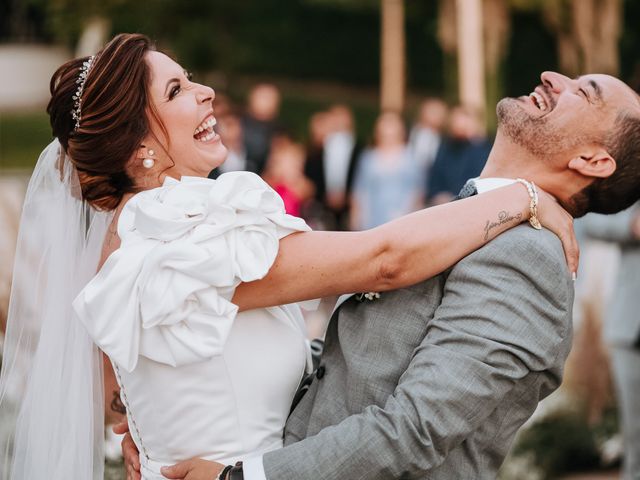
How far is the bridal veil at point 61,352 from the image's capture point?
131 inches

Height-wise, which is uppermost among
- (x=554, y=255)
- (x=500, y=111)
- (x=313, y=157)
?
(x=500, y=111)

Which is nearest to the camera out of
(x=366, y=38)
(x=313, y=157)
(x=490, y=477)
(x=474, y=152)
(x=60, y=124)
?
(x=490, y=477)

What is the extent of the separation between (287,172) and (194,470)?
Result: 333 inches

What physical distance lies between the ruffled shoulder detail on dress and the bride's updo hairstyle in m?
0.31

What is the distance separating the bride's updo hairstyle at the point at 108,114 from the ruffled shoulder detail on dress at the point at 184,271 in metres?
0.31

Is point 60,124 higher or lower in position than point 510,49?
higher

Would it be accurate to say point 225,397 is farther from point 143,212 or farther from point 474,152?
point 474,152

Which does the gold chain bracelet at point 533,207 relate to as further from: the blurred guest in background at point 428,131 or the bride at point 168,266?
the blurred guest in background at point 428,131

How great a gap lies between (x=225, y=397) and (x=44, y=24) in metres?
29.0

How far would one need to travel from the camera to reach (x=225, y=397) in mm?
2930

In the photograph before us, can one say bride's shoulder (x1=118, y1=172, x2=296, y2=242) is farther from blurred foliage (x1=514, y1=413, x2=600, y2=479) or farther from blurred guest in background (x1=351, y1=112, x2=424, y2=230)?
blurred guest in background (x1=351, y1=112, x2=424, y2=230)

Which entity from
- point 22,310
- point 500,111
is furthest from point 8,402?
point 500,111

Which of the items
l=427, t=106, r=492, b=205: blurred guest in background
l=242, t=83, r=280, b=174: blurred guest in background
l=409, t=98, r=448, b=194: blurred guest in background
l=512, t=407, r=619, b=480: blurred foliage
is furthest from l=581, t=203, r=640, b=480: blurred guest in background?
l=409, t=98, r=448, b=194: blurred guest in background

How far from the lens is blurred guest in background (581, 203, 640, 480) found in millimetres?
5852
